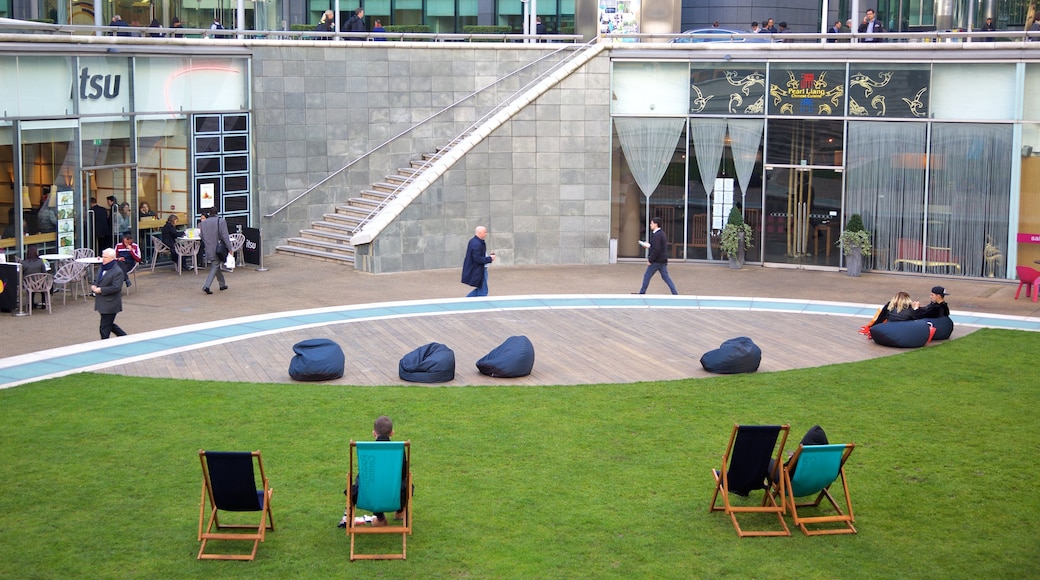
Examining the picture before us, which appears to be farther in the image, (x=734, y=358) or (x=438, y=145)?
(x=438, y=145)

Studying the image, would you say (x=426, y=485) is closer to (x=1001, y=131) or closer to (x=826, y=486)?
(x=826, y=486)

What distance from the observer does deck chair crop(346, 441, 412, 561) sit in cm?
976

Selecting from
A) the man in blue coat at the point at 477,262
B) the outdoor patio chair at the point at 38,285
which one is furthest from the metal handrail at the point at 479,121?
the outdoor patio chair at the point at 38,285

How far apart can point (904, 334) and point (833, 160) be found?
387 inches

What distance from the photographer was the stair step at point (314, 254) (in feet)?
87.7

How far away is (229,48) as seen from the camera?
88.1ft

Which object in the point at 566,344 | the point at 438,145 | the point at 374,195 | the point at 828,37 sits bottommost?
the point at 566,344

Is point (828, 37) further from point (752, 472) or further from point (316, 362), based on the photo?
point (752, 472)

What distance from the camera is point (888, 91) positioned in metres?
26.3

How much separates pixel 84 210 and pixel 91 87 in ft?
8.16

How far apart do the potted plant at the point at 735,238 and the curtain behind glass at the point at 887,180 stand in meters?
2.44

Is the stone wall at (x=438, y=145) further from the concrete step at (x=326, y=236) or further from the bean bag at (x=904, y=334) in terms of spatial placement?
the bean bag at (x=904, y=334)

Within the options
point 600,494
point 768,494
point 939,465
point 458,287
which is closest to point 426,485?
point 600,494

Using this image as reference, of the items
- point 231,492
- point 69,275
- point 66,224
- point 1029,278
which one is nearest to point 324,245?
point 66,224
